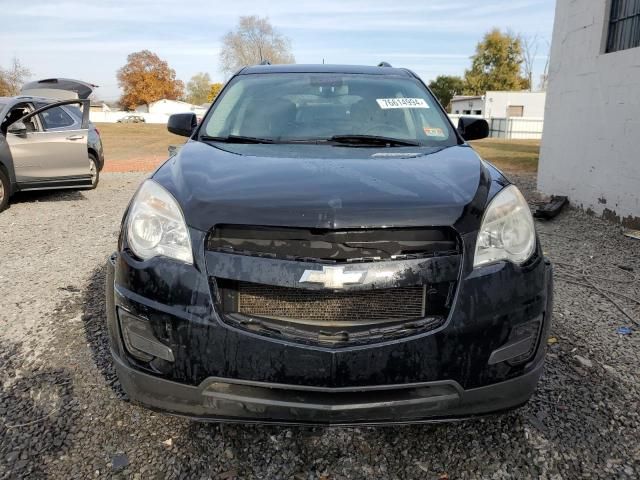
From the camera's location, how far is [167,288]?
6.14 feet

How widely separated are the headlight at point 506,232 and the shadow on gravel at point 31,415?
6.39 feet

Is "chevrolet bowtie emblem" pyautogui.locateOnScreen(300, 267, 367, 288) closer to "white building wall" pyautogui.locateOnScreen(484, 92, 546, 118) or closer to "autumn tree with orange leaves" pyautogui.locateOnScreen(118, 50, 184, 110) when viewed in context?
"white building wall" pyautogui.locateOnScreen(484, 92, 546, 118)

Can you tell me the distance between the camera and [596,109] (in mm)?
6871

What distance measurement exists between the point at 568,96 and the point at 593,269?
3.77 metres

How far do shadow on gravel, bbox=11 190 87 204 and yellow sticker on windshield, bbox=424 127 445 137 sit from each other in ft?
24.0

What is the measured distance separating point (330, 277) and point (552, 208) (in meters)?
6.25

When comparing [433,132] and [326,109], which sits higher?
[326,109]

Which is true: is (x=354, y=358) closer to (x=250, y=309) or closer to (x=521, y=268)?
(x=250, y=309)

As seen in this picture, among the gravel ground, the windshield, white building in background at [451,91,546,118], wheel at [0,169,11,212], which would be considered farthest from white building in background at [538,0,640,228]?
white building in background at [451,91,546,118]

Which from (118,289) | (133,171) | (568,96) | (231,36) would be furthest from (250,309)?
(231,36)

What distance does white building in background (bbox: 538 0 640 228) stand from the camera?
6.27 metres

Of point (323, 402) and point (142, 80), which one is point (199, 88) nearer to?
point (142, 80)

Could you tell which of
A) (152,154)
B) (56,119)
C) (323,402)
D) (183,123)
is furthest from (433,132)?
(152,154)

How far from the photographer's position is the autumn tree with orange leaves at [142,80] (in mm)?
78562
